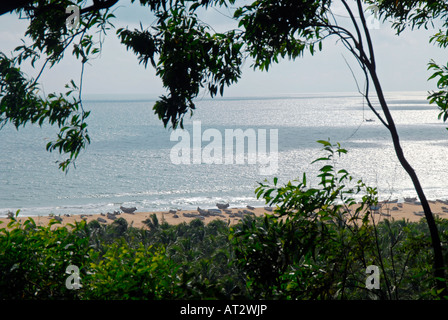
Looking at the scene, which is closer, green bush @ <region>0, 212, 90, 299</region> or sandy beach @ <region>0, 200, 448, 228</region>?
green bush @ <region>0, 212, 90, 299</region>

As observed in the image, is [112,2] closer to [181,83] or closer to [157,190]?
[181,83]
